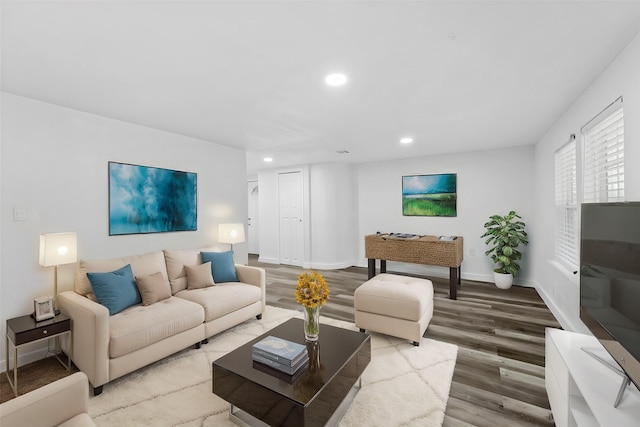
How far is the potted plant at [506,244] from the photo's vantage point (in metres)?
4.57

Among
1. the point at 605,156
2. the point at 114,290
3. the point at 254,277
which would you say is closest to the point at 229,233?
the point at 254,277

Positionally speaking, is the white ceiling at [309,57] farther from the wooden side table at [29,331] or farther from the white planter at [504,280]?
the white planter at [504,280]

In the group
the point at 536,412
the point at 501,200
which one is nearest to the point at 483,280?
the point at 501,200

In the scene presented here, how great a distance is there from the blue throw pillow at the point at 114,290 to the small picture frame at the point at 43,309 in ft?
1.06

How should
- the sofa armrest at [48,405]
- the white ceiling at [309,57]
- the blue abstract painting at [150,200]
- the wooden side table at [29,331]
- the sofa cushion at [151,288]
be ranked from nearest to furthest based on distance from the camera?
1. the sofa armrest at [48,405]
2. the white ceiling at [309,57]
3. the wooden side table at [29,331]
4. the sofa cushion at [151,288]
5. the blue abstract painting at [150,200]

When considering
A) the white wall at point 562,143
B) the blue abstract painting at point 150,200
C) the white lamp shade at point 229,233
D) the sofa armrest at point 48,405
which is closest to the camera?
the sofa armrest at point 48,405

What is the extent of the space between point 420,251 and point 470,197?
163 cm

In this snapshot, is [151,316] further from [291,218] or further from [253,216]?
[253,216]

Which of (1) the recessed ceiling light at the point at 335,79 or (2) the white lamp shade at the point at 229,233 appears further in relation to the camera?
(2) the white lamp shade at the point at 229,233

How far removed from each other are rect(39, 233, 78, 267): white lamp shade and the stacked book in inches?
76.8

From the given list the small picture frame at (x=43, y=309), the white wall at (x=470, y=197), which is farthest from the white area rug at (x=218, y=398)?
the white wall at (x=470, y=197)

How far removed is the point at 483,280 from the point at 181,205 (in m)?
5.14

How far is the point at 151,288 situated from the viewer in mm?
2766

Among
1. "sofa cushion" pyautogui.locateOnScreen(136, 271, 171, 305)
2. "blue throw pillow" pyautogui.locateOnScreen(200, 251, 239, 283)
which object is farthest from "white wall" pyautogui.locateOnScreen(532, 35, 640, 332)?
"sofa cushion" pyautogui.locateOnScreen(136, 271, 171, 305)
